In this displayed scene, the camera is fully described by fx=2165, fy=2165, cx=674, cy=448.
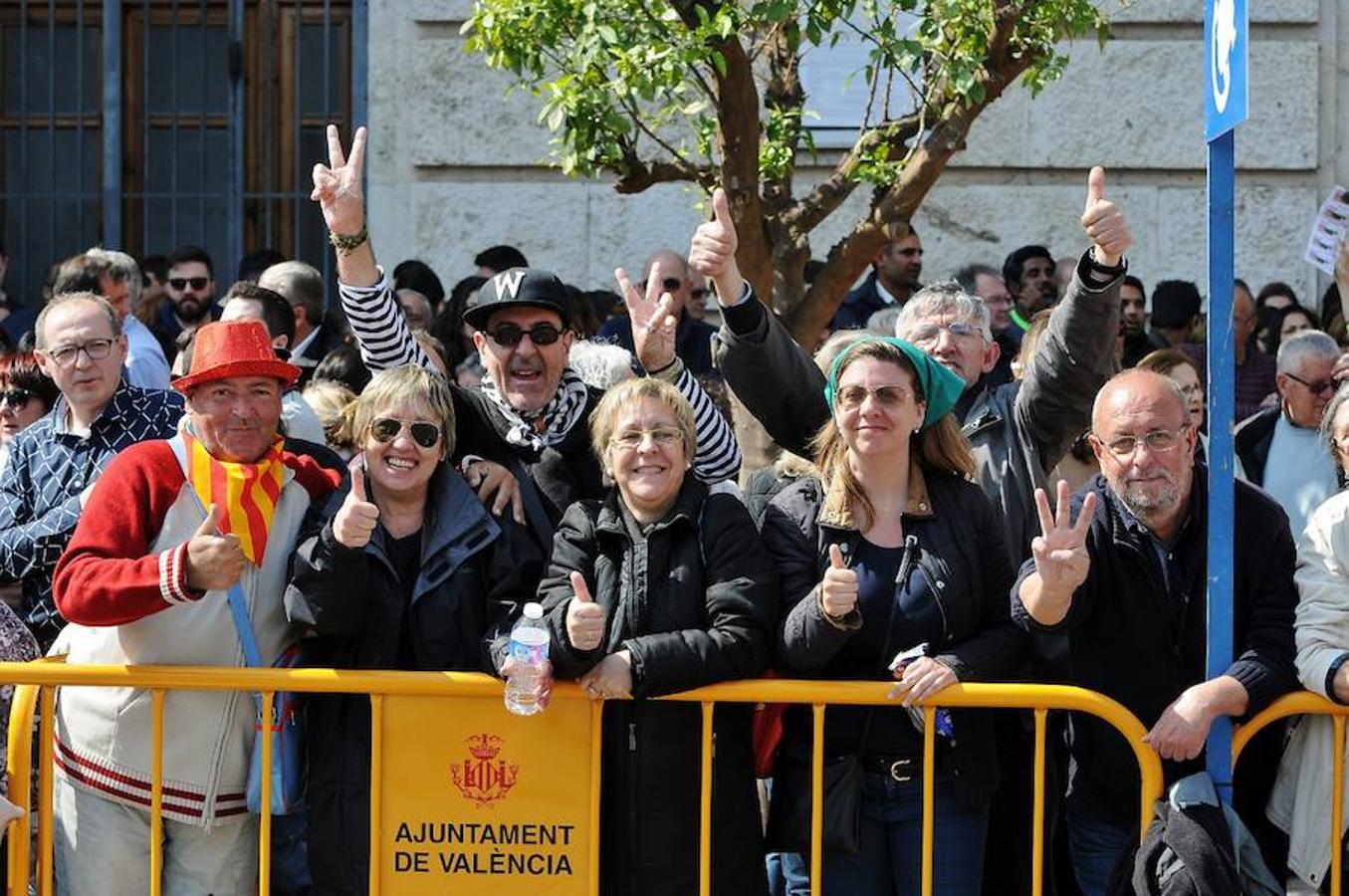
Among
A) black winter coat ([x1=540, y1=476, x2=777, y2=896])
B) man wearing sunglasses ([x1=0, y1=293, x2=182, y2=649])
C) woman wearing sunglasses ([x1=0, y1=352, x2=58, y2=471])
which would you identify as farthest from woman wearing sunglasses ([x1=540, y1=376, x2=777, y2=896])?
woman wearing sunglasses ([x1=0, y1=352, x2=58, y2=471])

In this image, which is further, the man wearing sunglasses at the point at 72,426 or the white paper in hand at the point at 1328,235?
the white paper in hand at the point at 1328,235

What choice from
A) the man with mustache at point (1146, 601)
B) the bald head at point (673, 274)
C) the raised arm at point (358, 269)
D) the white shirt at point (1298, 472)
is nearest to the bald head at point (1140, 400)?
the man with mustache at point (1146, 601)

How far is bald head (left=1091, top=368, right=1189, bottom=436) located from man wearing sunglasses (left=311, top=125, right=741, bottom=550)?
45.3 inches

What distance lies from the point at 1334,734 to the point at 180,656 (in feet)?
9.20

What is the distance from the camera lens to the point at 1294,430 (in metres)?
7.97

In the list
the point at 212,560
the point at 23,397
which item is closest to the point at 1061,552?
the point at 212,560

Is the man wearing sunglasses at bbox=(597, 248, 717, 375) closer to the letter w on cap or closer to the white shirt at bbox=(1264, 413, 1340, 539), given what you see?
the white shirt at bbox=(1264, 413, 1340, 539)

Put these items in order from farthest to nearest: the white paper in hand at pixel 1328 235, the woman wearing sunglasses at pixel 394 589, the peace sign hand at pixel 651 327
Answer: the white paper in hand at pixel 1328 235, the peace sign hand at pixel 651 327, the woman wearing sunglasses at pixel 394 589

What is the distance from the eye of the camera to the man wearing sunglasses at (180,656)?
210 inches

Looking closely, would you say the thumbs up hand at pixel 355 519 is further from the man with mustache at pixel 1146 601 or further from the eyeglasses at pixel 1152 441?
the eyeglasses at pixel 1152 441

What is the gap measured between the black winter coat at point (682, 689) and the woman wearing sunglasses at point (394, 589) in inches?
7.5

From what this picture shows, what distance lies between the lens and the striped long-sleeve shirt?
590cm

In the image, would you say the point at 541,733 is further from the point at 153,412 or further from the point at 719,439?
the point at 153,412

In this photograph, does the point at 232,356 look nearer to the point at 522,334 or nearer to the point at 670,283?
the point at 522,334
